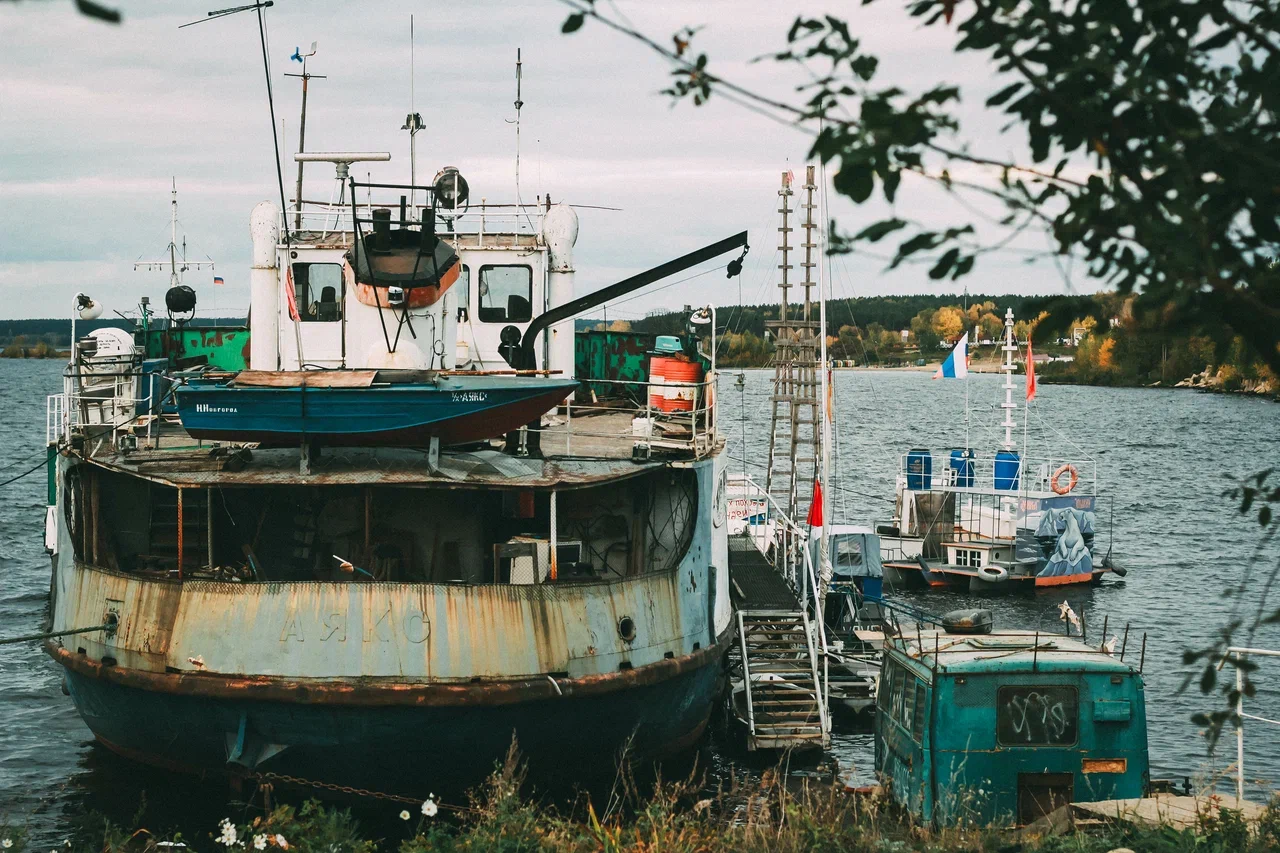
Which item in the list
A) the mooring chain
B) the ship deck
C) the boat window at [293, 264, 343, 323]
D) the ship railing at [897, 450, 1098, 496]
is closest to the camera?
the mooring chain

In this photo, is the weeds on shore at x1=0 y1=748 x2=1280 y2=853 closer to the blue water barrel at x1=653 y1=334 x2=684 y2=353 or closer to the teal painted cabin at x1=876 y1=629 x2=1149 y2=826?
the teal painted cabin at x1=876 y1=629 x2=1149 y2=826

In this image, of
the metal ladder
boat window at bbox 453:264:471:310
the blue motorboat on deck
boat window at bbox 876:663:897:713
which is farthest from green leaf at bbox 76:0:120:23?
boat window at bbox 453:264:471:310

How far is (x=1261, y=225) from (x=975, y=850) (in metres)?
5.32

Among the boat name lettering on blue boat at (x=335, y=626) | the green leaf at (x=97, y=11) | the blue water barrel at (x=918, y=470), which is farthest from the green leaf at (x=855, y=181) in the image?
the blue water barrel at (x=918, y=470)

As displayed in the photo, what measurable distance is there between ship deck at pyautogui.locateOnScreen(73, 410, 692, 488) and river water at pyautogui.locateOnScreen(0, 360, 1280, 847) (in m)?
3.48

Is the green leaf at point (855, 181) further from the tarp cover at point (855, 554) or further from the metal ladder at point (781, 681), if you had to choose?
the tarp cover at point (855, 554)

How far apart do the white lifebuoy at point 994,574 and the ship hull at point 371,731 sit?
76.5 feet

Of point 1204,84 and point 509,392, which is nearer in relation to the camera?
point 1204,84

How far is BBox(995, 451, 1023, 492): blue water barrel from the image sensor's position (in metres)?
39.3

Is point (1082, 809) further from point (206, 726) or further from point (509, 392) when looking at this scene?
point (206, 726)

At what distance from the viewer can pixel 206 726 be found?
541 inches

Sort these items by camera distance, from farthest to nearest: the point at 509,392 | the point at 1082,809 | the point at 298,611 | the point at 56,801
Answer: the point at 56,801 < the point at 509,392 < the point at 298,611 < the point at 1082,809

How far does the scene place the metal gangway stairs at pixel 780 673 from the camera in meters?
18.7

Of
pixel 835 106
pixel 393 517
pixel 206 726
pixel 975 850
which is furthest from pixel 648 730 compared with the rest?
pixel 835 106
